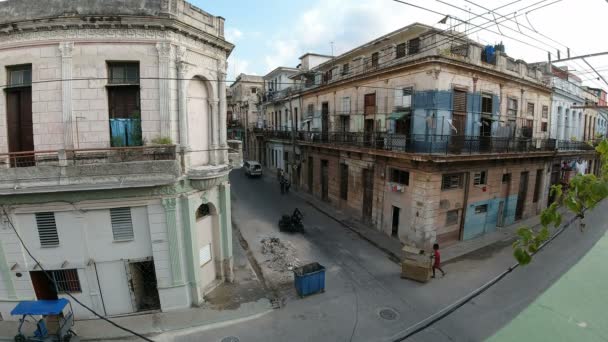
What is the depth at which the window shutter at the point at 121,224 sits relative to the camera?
1000 cm

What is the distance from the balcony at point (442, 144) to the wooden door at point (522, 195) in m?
2.02

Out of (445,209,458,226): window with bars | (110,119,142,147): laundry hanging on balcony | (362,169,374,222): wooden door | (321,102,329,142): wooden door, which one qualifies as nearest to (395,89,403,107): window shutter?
(362,169,374,222): wooden door

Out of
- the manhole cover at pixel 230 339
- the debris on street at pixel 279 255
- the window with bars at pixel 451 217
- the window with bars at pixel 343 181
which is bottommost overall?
the manhole cover at pixel 230 339

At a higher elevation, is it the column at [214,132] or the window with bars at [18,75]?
the window with bars at [18,75]

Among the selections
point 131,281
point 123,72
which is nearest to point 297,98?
point 123,72

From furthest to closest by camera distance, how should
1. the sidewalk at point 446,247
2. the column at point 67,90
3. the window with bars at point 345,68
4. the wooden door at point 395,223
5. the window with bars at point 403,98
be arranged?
the window with bars at point 345,68
the wooden door at point 395,223
the window with bars at point 403,98
the sidewalk at point 446,247
the column at point 67,90

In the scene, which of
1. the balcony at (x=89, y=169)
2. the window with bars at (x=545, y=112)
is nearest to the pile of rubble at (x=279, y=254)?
the balcony at (x=89, y=169)

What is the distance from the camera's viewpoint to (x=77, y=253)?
32.7ft

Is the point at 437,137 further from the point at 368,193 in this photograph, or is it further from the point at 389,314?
the point at 389,314

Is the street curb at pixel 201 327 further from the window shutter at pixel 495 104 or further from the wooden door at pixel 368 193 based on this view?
the window shutter at pixel 495 104

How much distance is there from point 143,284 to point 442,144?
1437 cm

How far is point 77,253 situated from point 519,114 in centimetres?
2415

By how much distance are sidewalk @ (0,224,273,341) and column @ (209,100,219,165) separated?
208 inches

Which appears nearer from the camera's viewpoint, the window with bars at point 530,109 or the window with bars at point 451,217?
the window with bars at point 451,217
